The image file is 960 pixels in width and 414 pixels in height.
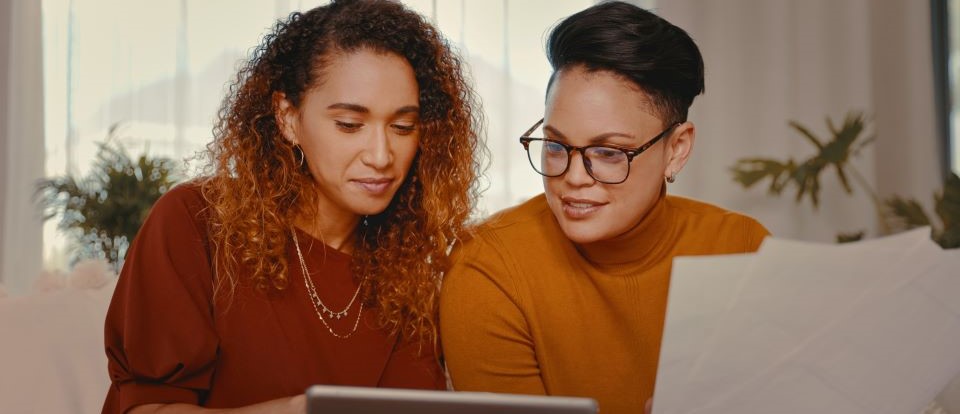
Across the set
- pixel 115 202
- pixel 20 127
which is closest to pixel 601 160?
pixel 115 202

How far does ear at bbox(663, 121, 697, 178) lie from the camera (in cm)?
158

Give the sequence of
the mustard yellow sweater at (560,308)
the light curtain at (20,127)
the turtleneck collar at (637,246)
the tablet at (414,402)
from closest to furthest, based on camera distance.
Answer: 1. the tablet at (414,402)
2. the mustard yellow sweater at (560,308)
3. the turtleneck collar at (637,246)
4. the light curtain at (20,127)

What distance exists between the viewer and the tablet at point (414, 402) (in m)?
0.83

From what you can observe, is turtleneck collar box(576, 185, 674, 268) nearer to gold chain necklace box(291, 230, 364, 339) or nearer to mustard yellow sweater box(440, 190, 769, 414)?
mustard yellow sweater box(440, 190, 769, 414)

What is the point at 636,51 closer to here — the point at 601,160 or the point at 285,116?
the point at 601,160

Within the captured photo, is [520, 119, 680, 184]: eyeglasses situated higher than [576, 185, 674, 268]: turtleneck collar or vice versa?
[520, 119, 680, 184]: eyeglasses

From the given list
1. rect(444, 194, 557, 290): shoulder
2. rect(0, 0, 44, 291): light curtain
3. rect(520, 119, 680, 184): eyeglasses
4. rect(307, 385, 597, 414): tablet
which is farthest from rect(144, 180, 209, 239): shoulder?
rect(0, 0, 44, 291): light curtain

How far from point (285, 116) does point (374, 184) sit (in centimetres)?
24

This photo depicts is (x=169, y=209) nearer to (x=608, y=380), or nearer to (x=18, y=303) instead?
(x=18, y=303)

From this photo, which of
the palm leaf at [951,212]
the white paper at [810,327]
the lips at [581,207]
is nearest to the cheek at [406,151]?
the lips at [581,207]

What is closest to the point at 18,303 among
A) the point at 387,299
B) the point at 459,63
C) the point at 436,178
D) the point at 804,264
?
the point at 387,299

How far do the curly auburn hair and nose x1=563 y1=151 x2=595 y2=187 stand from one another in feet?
0.99

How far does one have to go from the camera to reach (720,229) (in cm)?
172

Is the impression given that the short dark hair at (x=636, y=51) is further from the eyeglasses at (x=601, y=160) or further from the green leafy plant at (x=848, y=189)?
the green leafy plant at (x=848, y=189)
